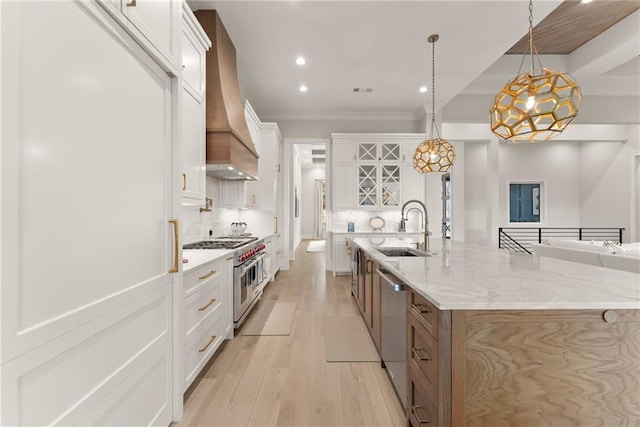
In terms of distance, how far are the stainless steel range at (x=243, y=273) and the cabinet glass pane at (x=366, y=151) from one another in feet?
9.68

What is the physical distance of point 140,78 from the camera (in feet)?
4.35

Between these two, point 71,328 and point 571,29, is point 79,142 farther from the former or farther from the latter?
point 571,29

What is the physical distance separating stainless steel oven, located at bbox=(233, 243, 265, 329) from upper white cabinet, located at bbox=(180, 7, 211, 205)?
78 cm

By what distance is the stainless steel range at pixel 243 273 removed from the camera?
2771 millimetres

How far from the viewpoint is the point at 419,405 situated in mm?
1348

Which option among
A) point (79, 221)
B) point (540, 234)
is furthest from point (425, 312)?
point (540, 234)

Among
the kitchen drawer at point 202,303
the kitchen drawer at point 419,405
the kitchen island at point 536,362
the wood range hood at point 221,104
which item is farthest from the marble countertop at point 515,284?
the wood range hood at point 221,104

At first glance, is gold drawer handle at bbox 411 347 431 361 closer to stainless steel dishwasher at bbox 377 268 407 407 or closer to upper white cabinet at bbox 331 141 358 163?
stainless steel dishwasher at bbox 377 268 407 407

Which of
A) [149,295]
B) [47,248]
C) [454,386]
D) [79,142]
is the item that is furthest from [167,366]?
[454,386]

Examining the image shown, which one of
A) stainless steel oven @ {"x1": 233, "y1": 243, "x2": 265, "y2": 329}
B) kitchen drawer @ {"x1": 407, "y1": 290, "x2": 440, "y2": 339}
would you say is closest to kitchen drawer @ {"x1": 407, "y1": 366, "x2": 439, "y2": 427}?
kitchen drawer @ {"x1": 407, "y1": 290, "x2": 440, "y2": 339}

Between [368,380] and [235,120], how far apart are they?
2.67 metres

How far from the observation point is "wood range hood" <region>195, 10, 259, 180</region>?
273cm

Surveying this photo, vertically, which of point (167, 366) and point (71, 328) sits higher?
point (71, 328)

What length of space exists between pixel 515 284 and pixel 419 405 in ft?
2.36
